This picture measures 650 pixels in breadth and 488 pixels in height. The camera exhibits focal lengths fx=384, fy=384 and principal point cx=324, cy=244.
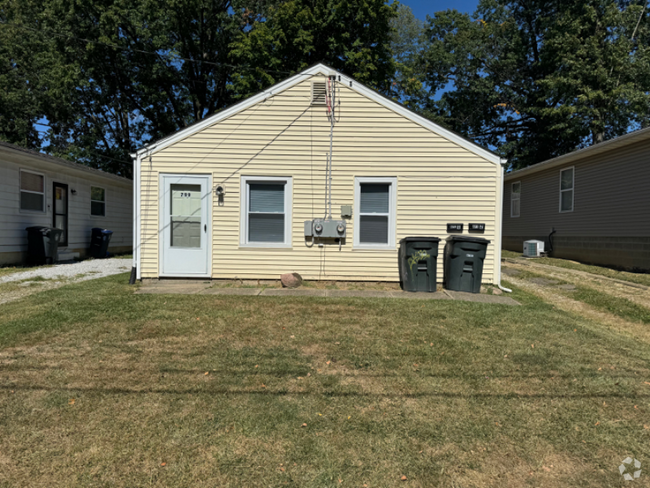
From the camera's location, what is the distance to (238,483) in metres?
2.23

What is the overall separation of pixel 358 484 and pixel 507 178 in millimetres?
17990

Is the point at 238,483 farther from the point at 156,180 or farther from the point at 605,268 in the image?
the point at 605,268

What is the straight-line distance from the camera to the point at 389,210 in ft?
26.2

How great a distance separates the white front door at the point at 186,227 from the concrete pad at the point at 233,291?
2.62 feet

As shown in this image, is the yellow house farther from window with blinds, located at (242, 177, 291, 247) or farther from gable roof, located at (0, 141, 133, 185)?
gable roof, located at (0, 141, 133, 185)

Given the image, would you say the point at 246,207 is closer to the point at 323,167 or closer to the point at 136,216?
the point at 323,167

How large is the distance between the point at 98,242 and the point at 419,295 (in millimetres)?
11282

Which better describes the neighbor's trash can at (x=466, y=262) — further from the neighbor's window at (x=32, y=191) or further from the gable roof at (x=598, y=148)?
the neighbor's window at (x=32, y=191)

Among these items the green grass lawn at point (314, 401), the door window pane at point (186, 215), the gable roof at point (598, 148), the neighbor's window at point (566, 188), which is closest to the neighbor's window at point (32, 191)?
the door window pane at point (186, 215)

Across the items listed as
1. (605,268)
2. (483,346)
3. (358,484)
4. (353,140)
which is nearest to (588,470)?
(358,484)

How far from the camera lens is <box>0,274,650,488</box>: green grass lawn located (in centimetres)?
237

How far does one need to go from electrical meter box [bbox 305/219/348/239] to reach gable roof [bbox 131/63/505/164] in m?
2.61

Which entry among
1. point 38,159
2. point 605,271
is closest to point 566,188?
point 605,271

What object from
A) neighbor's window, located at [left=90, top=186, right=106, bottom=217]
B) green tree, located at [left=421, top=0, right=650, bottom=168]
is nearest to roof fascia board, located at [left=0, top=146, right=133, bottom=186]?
neighbor's window, located at [left=90, top=186, right=106, bottom=217]
